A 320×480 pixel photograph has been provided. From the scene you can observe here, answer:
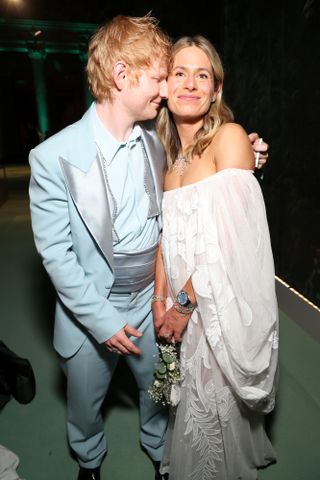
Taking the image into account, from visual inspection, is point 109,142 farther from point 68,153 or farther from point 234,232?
point 234,232

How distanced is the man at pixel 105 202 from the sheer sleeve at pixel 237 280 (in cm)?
30

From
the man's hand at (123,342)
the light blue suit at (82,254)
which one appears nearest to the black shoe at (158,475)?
the light blue suit at (82,254)

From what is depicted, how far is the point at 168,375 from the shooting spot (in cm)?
161

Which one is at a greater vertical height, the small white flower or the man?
the man

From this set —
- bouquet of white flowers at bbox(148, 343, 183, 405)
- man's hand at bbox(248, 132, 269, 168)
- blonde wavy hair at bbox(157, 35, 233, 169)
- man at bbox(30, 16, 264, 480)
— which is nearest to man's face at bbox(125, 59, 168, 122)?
man at bbox(30, 16, 264, 480)

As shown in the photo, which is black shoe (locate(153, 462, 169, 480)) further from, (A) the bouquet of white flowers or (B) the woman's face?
(B) the woman's face

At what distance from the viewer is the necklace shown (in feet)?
5.28

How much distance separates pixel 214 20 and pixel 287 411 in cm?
427

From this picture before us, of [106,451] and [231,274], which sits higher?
[231,274]

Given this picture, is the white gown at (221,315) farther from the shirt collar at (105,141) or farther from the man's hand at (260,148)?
the man's hand at (260,148)

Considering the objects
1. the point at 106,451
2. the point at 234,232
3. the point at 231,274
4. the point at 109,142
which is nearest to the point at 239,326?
the point at 231,274

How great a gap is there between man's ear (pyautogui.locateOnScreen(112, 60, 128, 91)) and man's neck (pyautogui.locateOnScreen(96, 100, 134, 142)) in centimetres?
7

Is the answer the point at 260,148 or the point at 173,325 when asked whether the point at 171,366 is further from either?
the point at 260,148

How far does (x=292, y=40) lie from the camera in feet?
10.4
